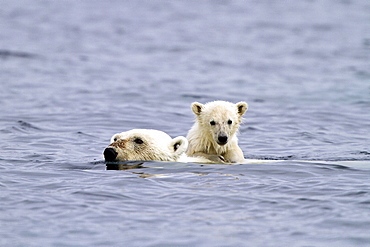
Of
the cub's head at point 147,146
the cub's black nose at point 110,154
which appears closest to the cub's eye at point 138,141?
the cub's head at point 147,146

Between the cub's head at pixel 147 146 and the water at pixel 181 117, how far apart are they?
0.65 feet

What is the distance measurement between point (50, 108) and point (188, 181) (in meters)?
9.62

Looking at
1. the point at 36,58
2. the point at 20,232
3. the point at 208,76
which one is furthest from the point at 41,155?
the point at 36,58

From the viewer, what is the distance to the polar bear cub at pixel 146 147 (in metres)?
10.6

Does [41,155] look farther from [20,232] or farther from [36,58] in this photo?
[36,58]

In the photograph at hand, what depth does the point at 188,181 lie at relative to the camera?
32.6 feet

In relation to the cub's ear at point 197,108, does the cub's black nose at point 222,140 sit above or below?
below

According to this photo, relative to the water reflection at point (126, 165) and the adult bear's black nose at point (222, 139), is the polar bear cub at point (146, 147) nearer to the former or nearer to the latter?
the water reflection at point (126, 165)

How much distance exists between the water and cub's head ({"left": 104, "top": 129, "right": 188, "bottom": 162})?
0.65 feet

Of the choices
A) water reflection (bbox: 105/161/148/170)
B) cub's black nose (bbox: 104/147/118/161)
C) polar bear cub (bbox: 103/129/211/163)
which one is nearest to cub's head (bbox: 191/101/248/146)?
polar bear cub (bbox: 103/129/211/163)

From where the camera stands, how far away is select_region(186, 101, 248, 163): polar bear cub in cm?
1211

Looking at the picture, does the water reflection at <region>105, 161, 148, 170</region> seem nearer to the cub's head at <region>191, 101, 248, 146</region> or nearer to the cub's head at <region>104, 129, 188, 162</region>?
the cub's head at <region>104, 129, 188, 162</region>

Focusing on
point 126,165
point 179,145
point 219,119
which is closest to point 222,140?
point 219,119

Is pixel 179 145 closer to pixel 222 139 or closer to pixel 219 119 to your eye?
pixel 222 139
